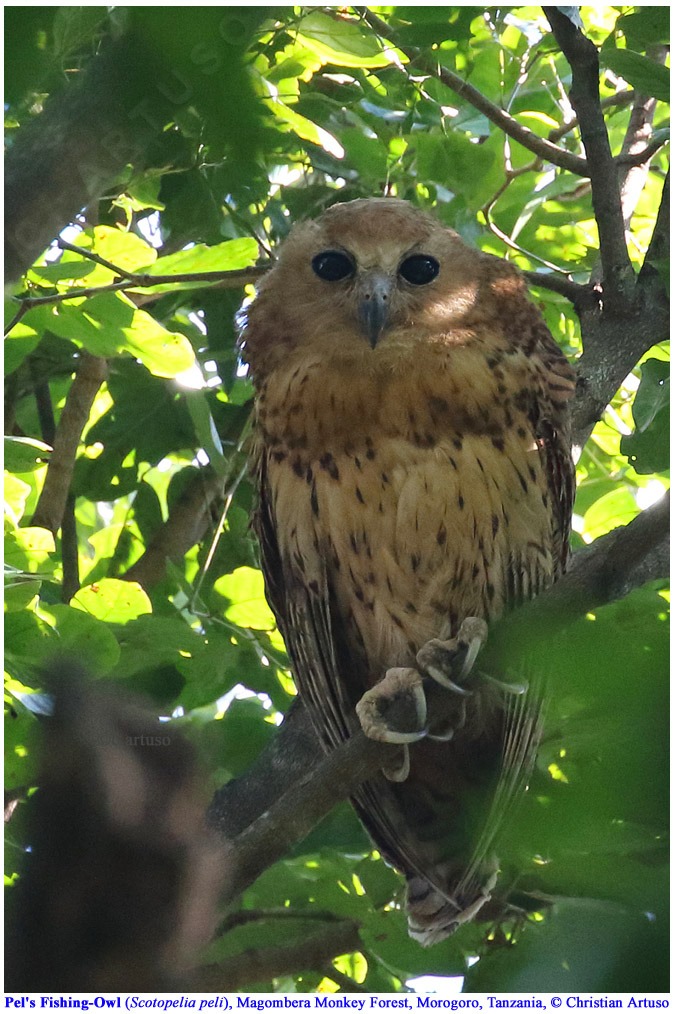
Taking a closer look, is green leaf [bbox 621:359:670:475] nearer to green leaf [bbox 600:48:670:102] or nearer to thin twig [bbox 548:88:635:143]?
green leaf [bbox 600:48:670:102]

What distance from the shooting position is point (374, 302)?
8.75ft

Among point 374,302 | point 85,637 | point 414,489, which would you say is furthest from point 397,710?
point 374,302

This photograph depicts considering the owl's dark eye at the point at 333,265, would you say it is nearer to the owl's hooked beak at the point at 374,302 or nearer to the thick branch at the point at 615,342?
the owl's hooked beak at the point at 374,302

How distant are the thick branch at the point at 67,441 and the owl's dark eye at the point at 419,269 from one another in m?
0.92

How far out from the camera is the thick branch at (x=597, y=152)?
2.39m

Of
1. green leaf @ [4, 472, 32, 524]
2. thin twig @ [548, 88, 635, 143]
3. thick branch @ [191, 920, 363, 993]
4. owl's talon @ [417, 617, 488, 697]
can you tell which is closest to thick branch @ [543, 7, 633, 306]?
thin twig @ [548, 88, 635, 143]

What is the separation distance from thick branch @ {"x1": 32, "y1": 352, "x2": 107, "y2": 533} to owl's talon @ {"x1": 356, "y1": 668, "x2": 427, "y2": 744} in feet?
3.65

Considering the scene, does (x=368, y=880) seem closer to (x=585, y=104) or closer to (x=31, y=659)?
(x=31, y=659)

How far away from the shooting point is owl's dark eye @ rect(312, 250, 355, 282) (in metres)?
2.84

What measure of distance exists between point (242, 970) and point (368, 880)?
48 centimetres

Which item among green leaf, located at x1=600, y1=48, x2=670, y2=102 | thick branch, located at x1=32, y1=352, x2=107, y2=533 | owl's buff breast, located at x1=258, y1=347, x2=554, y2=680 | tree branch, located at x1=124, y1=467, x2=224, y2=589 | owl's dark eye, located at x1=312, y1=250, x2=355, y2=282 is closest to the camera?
green leaf, located at x1=600, y1=48, x2=670, y2=102

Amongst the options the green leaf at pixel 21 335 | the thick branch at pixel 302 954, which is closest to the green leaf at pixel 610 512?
the thick branch at pixel 302 954

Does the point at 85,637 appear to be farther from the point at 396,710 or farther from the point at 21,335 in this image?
the point at 21,335
